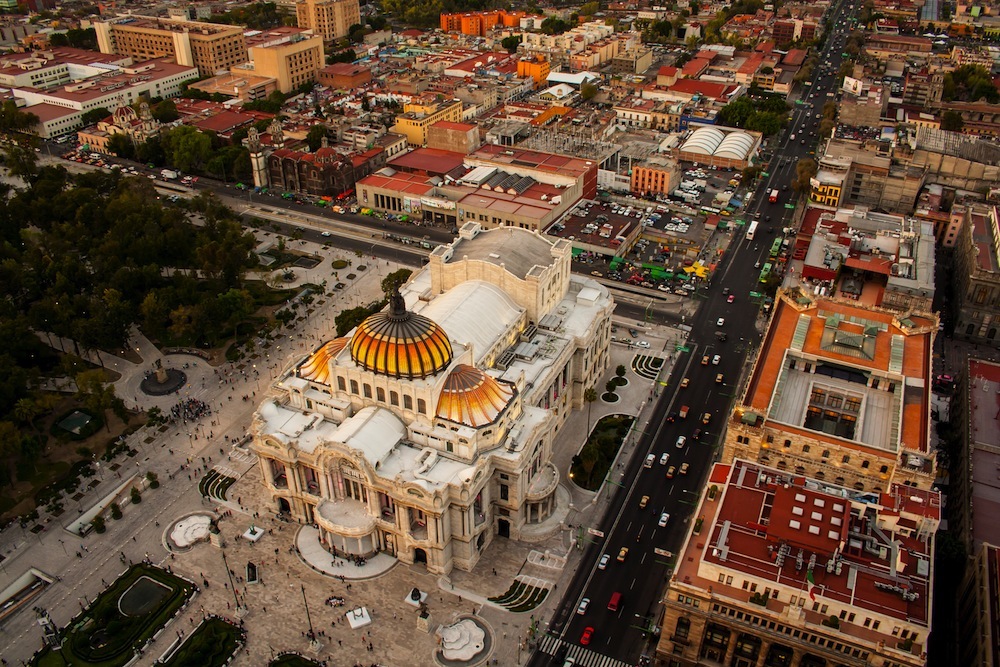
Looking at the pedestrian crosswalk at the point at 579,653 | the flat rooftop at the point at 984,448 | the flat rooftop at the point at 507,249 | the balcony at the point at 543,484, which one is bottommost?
the pedestrian crosswalk at the point at 579,653

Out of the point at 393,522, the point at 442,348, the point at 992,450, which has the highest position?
the point at 442,348

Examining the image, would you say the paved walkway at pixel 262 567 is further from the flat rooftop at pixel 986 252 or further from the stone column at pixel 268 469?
the flat rooftop at pixel 986 252

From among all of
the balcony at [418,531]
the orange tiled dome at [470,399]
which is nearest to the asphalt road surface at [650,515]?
the balcony at [418,531]

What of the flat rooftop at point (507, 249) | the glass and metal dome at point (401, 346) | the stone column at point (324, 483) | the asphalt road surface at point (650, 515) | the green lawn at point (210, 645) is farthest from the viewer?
the flat rooftop at point (507, 249)

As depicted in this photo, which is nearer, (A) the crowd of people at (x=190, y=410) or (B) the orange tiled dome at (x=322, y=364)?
(B) the orange tiled dome at (x=322, y=364)

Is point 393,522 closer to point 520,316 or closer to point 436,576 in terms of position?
point 436,576

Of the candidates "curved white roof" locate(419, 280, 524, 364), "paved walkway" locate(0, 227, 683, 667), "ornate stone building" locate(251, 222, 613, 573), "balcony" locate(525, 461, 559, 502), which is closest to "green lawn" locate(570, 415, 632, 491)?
"paved walkway" locate(0, 227, 683, 667)

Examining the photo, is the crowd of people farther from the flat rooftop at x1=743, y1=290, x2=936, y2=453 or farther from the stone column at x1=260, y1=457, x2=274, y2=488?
the flat rooftop at x1=743, y1=290, x2=936, y2=453

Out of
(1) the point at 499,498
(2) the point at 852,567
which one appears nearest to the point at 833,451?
(2) the point at 852,567
